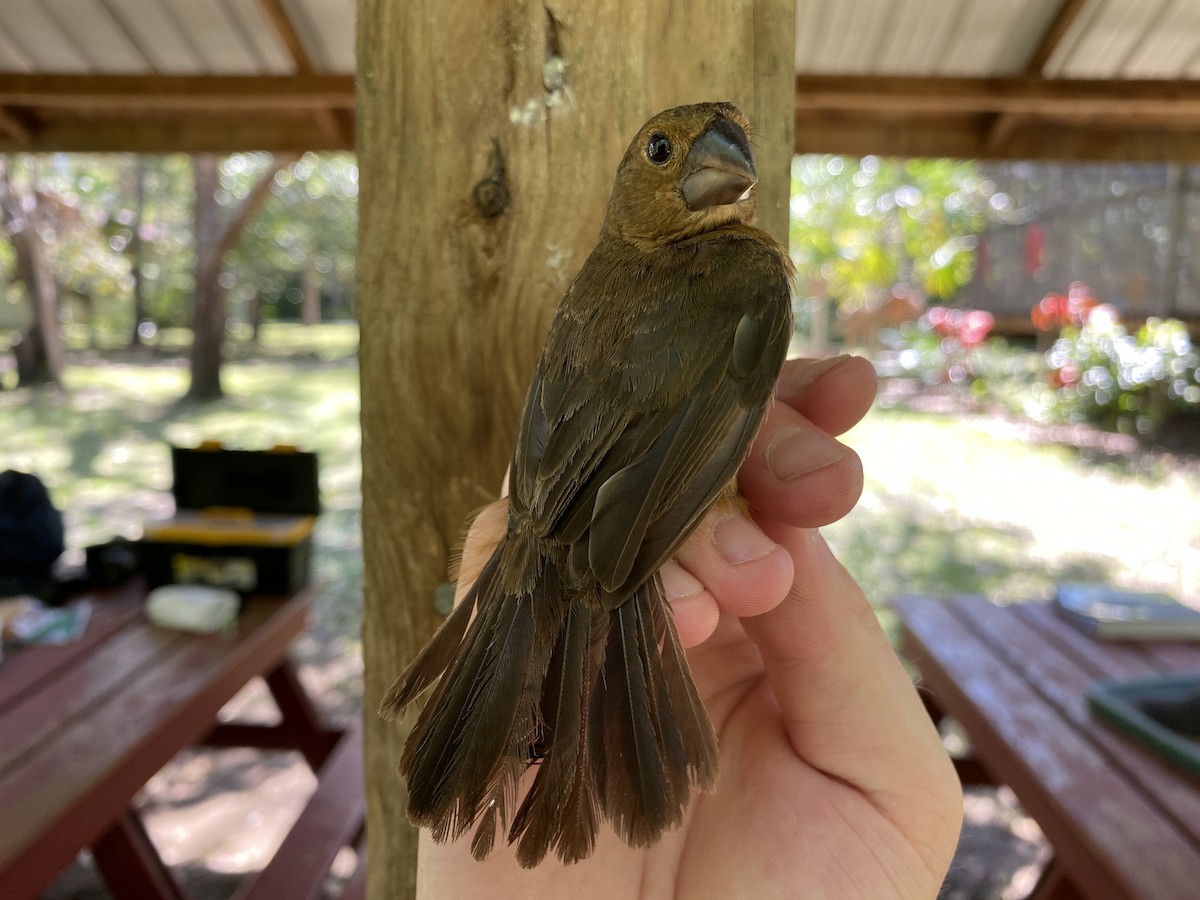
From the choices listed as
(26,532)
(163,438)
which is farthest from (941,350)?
(26,532)

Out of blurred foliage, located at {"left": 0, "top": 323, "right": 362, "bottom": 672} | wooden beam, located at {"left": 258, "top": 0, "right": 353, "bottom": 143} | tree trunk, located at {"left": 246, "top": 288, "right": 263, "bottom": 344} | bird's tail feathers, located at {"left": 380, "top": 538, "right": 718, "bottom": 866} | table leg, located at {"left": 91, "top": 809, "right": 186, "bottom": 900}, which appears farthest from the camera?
tree trunk, located at {"left": 246, "top": 288, "right": 263, "bottom": 344}

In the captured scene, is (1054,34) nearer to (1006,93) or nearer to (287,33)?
(1006,93)

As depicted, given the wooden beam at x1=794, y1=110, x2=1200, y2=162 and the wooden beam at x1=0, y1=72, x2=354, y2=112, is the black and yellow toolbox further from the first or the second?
the wooden beam at x1=794, y1=110, x2=1200, y2=162

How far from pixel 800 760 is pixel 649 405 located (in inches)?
29.0

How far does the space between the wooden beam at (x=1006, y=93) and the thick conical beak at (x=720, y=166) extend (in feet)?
9.21

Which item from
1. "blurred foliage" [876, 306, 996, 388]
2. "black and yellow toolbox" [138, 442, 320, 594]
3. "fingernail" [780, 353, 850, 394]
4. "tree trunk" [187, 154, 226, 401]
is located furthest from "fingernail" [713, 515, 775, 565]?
"blurred foliage" [876, 306, 996, 388]

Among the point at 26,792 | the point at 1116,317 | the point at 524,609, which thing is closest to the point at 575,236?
the point at 524,609

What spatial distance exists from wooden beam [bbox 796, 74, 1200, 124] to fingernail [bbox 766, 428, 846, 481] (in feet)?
10.3

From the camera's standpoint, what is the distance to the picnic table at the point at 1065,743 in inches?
90.1

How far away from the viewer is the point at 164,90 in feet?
13.6

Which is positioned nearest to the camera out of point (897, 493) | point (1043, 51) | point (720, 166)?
point (720, 166)

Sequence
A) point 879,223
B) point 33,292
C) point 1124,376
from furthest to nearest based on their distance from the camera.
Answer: point 879,223, point 33,292, point 1124,376

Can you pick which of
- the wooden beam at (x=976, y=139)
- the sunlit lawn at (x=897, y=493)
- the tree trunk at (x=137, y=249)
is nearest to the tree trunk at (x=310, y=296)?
the tree trunk at (x=137, y=249)

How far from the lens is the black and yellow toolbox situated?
3582 millimetres
